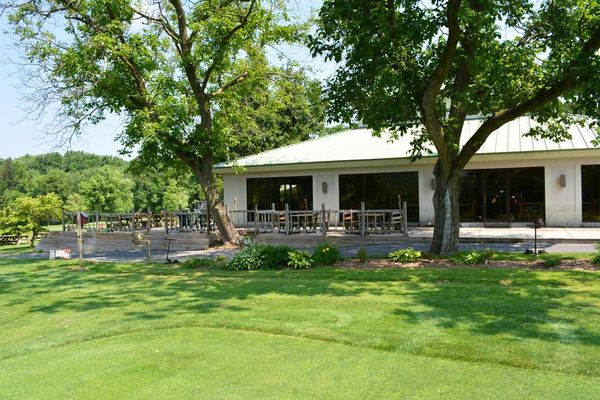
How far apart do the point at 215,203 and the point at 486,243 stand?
973 centimetres

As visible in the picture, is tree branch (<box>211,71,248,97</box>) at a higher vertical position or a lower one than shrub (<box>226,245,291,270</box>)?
higher

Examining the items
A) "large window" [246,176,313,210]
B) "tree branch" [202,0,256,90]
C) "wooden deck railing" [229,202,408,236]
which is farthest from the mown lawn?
"large window" [246,176,313,210]

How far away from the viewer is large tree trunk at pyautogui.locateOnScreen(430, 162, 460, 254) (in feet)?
43.0

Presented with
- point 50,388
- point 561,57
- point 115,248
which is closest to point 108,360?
point 50,388

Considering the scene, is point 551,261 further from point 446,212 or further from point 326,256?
point 326,256

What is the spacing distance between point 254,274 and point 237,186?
13.6 meters

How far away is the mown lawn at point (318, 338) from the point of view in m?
4.70

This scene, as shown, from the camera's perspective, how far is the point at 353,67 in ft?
41.9

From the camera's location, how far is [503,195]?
65.6 ft

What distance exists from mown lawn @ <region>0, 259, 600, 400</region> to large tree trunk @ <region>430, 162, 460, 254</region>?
9.35ft

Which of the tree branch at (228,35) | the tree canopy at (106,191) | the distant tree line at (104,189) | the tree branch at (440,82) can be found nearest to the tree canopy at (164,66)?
the tree branch at (228,35)

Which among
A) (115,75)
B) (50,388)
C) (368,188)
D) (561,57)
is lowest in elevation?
(50,388)

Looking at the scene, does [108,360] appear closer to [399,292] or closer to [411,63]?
[399,292]

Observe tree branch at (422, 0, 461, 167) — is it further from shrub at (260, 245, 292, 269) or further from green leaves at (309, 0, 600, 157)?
shrub at (260, 245, 292, 269)
